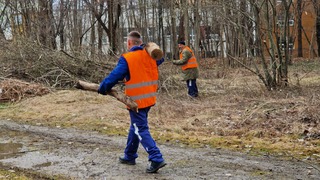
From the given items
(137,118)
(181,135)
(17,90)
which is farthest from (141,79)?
(17,90)

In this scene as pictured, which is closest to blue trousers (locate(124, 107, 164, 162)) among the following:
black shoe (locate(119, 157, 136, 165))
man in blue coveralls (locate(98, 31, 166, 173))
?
man in blue coveralls (locate(98, 31, 166, 173))

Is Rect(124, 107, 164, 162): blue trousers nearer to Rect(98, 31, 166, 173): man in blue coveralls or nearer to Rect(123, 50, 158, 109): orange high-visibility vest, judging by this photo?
Rect(98, 31, 166, 173): man in blue coveralls

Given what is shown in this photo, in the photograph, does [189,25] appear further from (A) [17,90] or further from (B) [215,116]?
(B) [215,116]

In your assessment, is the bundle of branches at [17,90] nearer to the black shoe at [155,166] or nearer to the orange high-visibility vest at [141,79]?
the orange high-visibility vest at [141,79]

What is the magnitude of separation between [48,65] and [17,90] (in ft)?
5.52

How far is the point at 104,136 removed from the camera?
7.89 metres

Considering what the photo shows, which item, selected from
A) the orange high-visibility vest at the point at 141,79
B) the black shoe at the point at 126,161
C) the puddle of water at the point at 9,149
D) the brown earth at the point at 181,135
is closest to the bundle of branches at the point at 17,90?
the brown earth at the point at 181,135

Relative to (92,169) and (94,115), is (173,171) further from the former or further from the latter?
(94,115)

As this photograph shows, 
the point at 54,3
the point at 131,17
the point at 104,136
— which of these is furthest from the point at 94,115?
the point at 131,17

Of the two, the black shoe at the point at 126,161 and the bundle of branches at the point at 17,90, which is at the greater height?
the bundle of branches at the point at 17,90

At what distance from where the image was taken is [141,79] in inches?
210

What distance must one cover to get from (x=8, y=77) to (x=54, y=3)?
15.2m

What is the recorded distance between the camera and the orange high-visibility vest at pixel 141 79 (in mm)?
5266

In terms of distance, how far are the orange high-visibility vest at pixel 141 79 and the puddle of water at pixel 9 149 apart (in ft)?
8.56
